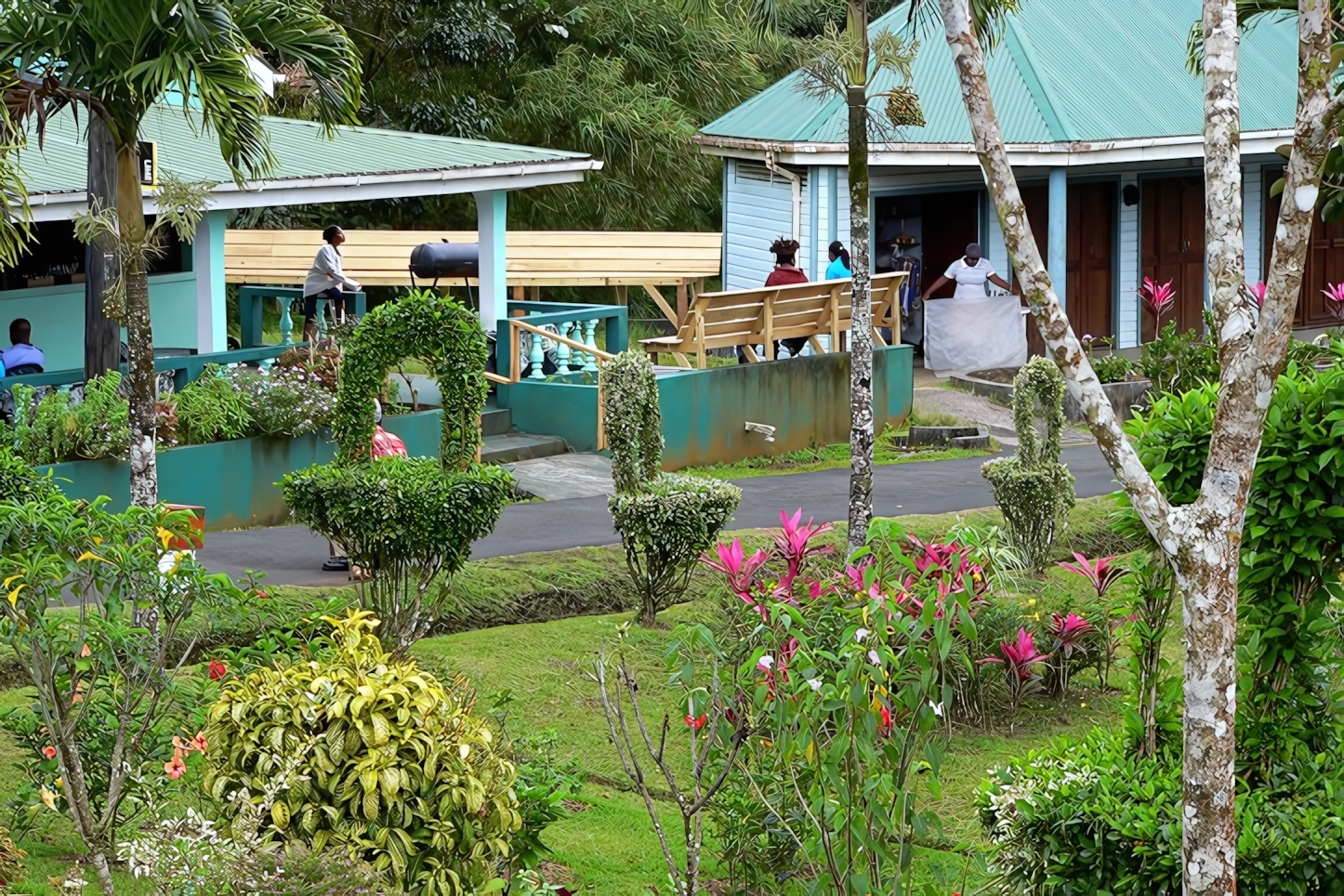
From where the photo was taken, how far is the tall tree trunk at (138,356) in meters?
9.42

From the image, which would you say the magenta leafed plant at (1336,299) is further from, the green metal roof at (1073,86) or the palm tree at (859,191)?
the palm tree at (859,191)

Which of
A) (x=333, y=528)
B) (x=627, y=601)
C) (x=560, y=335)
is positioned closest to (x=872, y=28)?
(x=560, y=335)

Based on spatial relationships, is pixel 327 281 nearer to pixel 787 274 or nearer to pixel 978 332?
pixel 787 274

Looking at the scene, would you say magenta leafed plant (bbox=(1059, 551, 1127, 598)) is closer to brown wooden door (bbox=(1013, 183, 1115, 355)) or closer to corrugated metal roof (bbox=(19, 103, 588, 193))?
corrugated metal roof (bbox=(19, 103, 588, 193))

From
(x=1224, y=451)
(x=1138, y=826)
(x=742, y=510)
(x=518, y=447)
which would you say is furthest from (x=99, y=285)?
(x=1224, y=451)

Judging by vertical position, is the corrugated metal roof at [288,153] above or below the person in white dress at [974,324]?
above

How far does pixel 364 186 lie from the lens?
17.3m

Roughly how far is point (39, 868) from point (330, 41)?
17.3ft

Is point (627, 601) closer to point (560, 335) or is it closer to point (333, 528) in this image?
point (333, 528)

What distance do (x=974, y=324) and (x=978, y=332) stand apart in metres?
0.10

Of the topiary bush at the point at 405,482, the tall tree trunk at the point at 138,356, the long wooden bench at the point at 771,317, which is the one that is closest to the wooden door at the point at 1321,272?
the long wooden bench at the point at 771,317

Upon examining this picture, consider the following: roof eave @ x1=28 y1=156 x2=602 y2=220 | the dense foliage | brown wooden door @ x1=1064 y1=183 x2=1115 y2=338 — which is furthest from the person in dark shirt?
the dense foliage

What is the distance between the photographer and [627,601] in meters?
11.9

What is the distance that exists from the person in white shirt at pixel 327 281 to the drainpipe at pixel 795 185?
6333 mm
